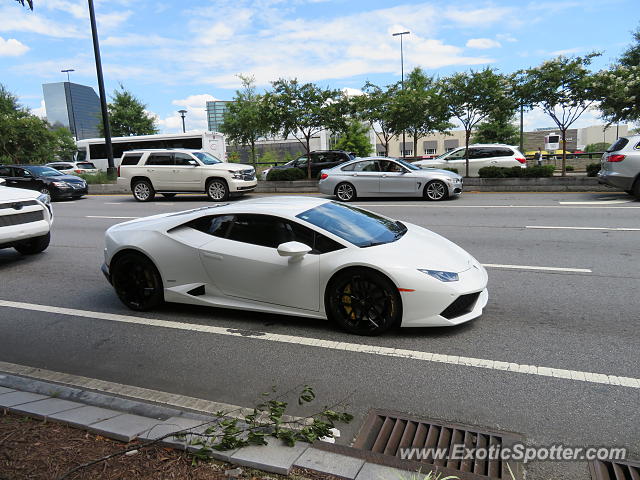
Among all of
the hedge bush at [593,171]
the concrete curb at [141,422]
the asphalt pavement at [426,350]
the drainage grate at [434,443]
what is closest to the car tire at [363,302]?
the asphalt pavement at [426,350]

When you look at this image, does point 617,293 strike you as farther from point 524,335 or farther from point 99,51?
point 99,51

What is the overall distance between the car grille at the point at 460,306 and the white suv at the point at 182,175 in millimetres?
14305

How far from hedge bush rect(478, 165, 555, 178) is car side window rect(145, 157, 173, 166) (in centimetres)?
1188

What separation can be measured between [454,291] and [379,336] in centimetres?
83

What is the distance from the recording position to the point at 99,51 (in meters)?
23.5

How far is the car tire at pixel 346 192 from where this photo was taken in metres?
16.7

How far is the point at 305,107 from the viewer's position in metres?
21.7

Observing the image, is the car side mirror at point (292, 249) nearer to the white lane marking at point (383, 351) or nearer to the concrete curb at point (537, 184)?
the white lane marking at point (383, 351)

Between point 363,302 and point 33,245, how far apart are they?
24.3ft

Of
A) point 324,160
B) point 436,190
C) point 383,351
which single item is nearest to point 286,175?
point 324,160

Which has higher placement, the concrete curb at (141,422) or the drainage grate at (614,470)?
the concrete curb at (141,422)

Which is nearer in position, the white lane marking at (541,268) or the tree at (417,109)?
the white lane marking at (541,268)

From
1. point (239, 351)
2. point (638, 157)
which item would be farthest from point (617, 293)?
point (638, 157)

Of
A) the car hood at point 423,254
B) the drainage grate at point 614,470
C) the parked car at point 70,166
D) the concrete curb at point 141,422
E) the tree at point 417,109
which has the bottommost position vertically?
the drainage grate at point 614,470
